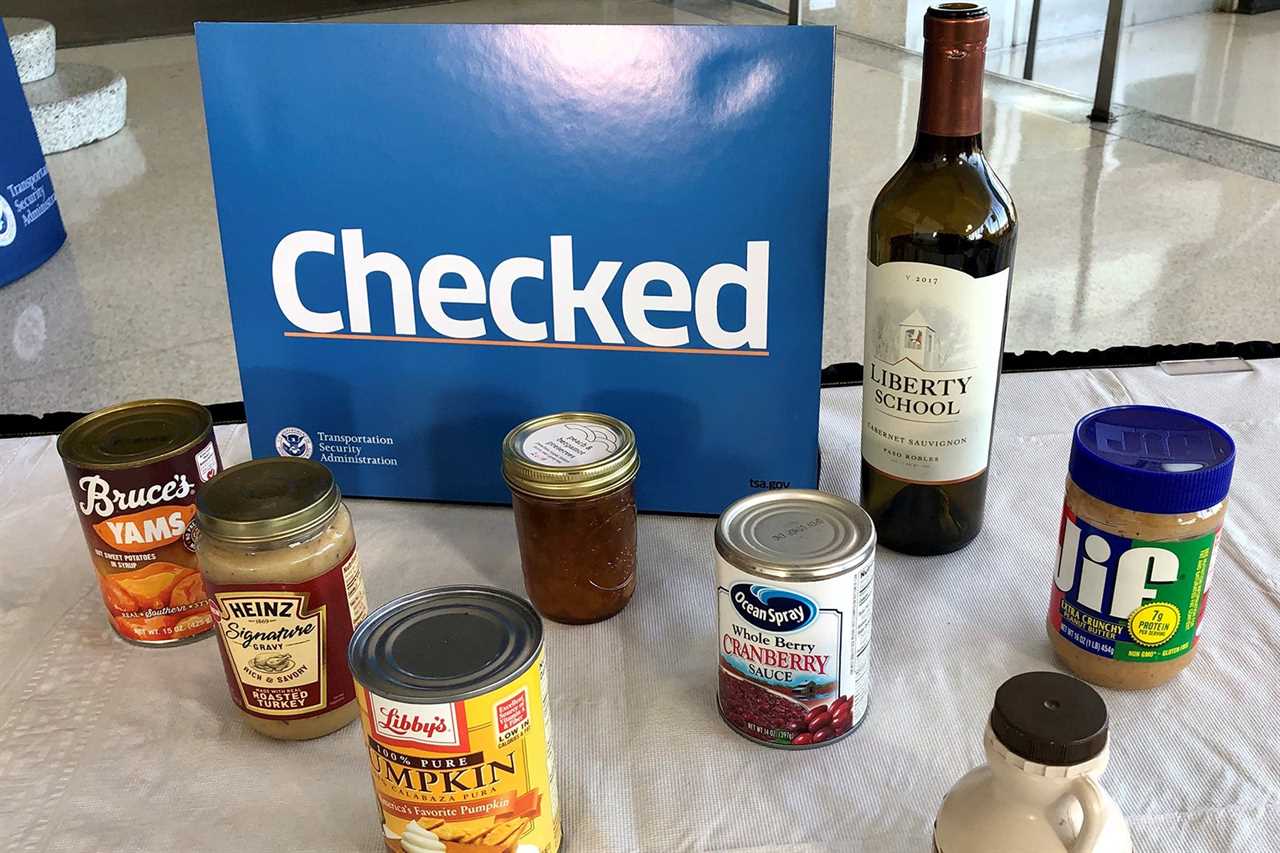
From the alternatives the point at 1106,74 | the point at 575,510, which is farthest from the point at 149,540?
the point at 1106,74

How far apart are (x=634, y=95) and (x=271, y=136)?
0.29 m

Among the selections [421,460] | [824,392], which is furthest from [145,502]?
[824,392]

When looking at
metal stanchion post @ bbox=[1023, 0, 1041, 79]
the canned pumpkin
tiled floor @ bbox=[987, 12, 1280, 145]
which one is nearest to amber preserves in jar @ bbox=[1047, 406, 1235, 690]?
the canned pumpkin

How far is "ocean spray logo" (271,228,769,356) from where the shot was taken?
918mm

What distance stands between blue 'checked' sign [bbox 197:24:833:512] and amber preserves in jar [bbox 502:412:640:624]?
0.41 feet

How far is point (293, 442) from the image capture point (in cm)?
103

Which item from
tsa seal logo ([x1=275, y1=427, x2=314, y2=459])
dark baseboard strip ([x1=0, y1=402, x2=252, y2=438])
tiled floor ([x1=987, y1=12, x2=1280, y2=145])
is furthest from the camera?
tiled floor ([x1=987, y1=12, x2=1280, y2=145])

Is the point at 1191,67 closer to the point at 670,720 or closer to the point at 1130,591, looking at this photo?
the point at 1130,591

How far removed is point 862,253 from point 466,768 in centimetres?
160

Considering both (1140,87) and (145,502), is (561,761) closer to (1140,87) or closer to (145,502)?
(145,502)

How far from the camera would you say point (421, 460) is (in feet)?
3.35

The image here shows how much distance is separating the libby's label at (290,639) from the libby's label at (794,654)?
234 mm

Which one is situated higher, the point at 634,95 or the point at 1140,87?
the point at 634,95

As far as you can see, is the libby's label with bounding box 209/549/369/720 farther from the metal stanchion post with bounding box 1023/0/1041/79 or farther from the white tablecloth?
the metal stanchion post with bounding box 1023/0/1041/79
